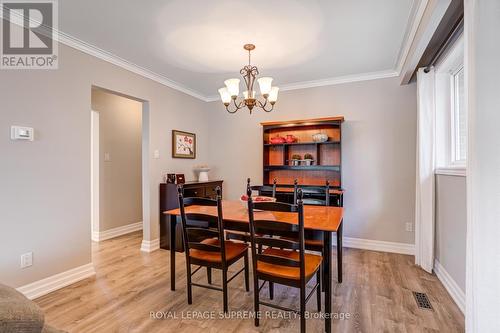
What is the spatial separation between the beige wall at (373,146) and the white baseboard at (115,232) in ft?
11.0

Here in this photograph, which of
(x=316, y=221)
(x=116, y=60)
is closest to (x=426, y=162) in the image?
(x=316, y=221)

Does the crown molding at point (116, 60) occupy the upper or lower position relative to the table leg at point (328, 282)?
upper

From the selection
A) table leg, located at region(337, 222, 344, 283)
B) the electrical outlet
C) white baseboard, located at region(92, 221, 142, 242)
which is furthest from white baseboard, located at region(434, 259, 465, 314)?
white baseboard, located at region(92, 221, 142, 242)

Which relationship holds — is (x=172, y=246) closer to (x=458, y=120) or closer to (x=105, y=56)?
(x=105, y=56)

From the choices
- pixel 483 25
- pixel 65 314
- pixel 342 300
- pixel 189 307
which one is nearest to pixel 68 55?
pixel 65 314

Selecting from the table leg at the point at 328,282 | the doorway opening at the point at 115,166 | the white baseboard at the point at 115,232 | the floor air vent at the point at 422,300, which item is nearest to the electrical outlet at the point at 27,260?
the doorway opening at the point at 115,166

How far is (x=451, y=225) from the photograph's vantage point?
8.11 feet

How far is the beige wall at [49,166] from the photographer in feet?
7.37

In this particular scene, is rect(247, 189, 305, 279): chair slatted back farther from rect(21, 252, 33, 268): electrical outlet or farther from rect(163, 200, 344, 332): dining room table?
rect(21, 252, 33, 268): electrical outlet

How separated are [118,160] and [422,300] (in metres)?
4.60

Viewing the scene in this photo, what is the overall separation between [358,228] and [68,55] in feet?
13.8

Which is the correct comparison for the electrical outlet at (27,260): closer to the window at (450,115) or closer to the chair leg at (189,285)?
the chair leg at (189,285)

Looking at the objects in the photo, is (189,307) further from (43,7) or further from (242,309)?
(43,7)

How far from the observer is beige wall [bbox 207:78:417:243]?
3.54m
